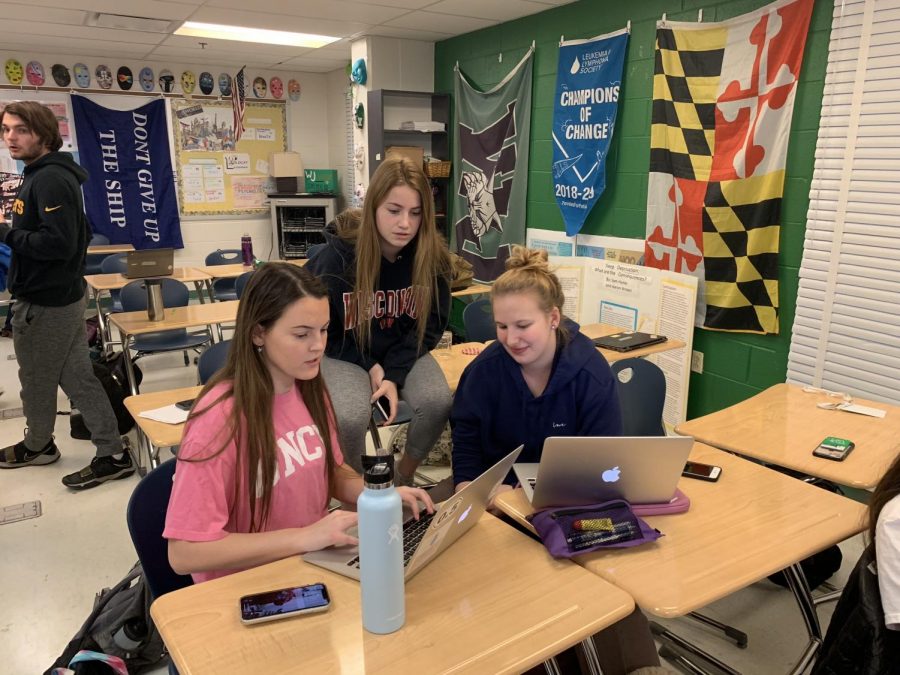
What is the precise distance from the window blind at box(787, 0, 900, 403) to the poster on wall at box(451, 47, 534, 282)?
7.83ft

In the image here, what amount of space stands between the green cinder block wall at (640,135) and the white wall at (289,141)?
2.79 meters

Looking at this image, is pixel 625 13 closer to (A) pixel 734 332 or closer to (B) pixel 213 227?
(A) pixel 734 332

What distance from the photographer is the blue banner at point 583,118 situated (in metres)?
4.23

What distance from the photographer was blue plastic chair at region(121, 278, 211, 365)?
14.1 ft

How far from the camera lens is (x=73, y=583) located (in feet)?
8.45

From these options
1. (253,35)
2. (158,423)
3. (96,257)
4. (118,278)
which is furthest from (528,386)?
(96,257)

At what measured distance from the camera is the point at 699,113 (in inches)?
144

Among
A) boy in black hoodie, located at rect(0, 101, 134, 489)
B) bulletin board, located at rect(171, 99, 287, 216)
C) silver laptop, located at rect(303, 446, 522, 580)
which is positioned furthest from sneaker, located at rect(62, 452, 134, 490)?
bulletin board, located at rect(171, 99, 287, 216)

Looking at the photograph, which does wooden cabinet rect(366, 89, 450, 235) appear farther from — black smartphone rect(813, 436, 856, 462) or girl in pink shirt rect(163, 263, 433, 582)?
girl in pink shirt rect(163, 263, 433, 582)

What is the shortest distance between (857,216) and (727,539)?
2.29 m

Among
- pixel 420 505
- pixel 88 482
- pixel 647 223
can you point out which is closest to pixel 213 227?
pixel 88 482

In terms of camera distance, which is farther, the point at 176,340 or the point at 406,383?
the point at 176,340

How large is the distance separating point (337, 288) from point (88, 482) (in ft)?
6.44

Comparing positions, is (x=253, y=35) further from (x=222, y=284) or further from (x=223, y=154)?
(x=222, y=284)
